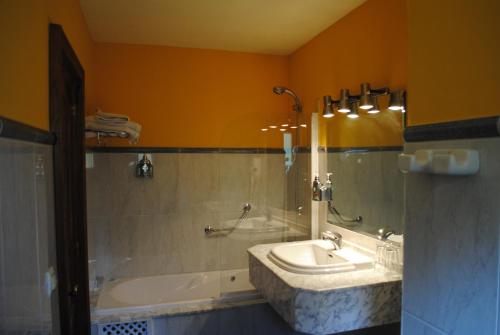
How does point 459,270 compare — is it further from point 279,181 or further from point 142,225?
point 142,225

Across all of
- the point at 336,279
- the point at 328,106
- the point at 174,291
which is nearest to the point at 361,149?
the point at 328,106

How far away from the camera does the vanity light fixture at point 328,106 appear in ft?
8.40

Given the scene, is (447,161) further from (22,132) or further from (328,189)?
(328,189)

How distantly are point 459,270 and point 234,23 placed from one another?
2.40 metres

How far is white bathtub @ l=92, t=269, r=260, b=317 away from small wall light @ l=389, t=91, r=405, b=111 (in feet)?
5.28

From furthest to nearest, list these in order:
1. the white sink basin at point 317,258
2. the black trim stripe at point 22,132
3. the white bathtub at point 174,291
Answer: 1. the white bathtub at point 174,291
2. the white sink basin at point 317,258
3. the black trim stripe at point 22,132

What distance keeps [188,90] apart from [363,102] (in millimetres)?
1776

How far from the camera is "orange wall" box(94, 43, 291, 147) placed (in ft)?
10.3

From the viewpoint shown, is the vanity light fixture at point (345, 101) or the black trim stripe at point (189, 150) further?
the black trim stripe at point (189, 150)

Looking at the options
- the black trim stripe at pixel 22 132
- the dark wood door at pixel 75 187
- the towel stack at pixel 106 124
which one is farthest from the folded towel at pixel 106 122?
the black trim stripe at pixel 22 132

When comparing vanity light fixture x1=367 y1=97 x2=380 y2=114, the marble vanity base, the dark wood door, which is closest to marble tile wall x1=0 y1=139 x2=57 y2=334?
the dark wood door

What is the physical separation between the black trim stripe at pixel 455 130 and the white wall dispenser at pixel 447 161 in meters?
0.05

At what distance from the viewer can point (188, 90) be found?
11.0 feet

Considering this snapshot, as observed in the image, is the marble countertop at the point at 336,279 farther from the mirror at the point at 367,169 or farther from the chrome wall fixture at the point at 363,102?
the chrome wall fixture at the point at 363,102
